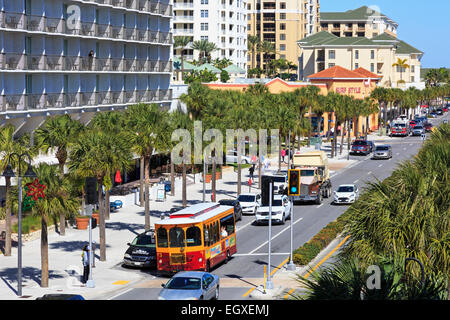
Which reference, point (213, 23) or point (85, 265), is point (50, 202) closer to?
point (85, 265)

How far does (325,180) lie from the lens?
6425cm

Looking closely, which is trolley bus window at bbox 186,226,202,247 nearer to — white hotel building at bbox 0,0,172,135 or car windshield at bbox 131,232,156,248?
car windshield at bbox 131,232,156,248

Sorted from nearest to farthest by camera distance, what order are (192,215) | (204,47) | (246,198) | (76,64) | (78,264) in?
1. (192,215)
2. (78,264)
3. (246,198)
4. (76,64)
5. (204,47)

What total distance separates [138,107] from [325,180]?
20.8m

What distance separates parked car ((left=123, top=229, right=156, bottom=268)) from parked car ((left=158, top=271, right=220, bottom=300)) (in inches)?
359

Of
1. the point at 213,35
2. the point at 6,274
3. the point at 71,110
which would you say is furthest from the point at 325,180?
the point at 213,35

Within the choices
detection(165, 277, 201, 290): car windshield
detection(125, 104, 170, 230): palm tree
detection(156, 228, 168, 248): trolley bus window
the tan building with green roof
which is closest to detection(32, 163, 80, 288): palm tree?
detection(156, 228, 168, 248): trolley bus window

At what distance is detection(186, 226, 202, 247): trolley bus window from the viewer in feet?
121

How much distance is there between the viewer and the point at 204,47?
156 metres

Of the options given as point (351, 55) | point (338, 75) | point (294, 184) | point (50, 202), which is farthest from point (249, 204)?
point (351, 55)

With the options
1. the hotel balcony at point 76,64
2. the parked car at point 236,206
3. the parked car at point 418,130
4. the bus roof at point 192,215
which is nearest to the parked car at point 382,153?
the hotel balcony at point 76,64

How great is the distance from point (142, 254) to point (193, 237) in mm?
4080

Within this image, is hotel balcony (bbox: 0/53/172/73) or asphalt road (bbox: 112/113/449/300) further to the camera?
hotel balcony (bbox: 0/53/172/73)
